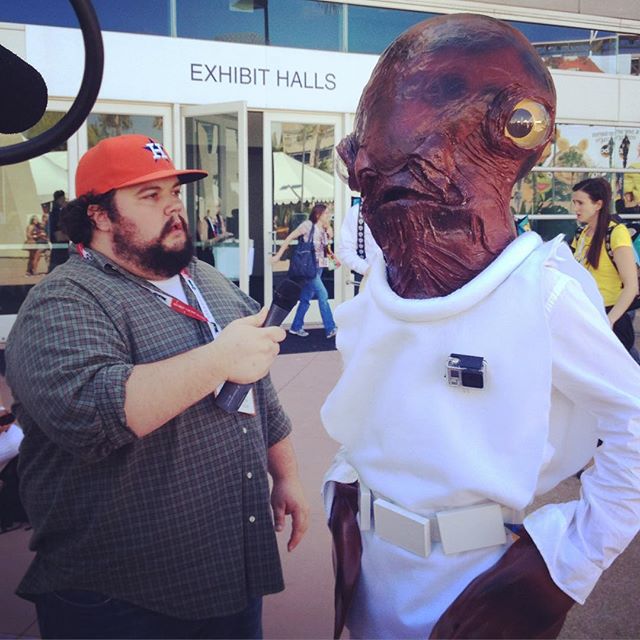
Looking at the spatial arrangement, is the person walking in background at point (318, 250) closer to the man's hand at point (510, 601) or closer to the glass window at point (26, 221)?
the glass window at point (26, 221)

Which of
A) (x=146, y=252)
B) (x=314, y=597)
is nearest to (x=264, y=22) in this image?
(x=314, y=597)

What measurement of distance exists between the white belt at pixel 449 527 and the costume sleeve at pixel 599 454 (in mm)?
90

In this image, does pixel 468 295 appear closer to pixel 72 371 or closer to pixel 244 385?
pixel 244 385

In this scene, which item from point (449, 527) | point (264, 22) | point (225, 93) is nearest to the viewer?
point (449, 527)

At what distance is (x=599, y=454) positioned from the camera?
1.36m

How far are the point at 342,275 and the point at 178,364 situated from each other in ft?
28.8

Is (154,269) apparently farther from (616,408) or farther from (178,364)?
(616,408)

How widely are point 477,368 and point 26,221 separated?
9021 millimetres

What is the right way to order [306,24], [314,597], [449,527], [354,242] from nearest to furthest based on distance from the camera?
[449,527] < [314,597] < [354,242] < [306,24]

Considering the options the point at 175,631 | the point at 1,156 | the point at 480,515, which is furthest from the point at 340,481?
the point at 1,156

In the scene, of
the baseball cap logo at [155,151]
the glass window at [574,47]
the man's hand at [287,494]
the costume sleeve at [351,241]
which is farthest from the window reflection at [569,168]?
the baseball cap logo at [155,151]

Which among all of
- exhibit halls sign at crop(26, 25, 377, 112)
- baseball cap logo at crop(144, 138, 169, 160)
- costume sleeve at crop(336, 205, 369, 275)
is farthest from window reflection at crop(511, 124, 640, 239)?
baseball cap logo at crop(144, 138, 169, 160)

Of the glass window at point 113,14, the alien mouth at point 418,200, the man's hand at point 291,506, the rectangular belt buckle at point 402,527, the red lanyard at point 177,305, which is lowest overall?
the man's hand at point 291,506

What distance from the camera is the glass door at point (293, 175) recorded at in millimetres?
9922
